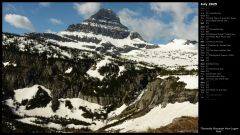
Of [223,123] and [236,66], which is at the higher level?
[236,66]

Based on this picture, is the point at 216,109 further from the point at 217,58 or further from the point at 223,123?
the point at 217,58

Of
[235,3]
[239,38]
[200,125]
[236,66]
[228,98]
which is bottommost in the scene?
[200,125]

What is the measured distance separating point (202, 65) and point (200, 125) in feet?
12.7

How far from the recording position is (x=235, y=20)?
83.0 feet

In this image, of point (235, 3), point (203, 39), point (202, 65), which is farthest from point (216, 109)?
point (235, 3)

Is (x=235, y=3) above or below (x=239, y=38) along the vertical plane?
above

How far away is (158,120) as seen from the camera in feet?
575

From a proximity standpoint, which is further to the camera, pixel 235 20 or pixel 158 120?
pixel 158 120

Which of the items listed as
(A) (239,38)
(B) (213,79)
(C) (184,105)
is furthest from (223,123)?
(C) (184,105)

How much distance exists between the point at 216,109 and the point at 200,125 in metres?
1.44

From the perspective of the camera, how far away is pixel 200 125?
2469 centimetres

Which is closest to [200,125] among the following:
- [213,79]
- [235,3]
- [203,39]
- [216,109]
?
[216,109]

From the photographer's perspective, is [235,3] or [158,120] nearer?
[235,3]

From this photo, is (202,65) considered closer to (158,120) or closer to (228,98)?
(228,98)
